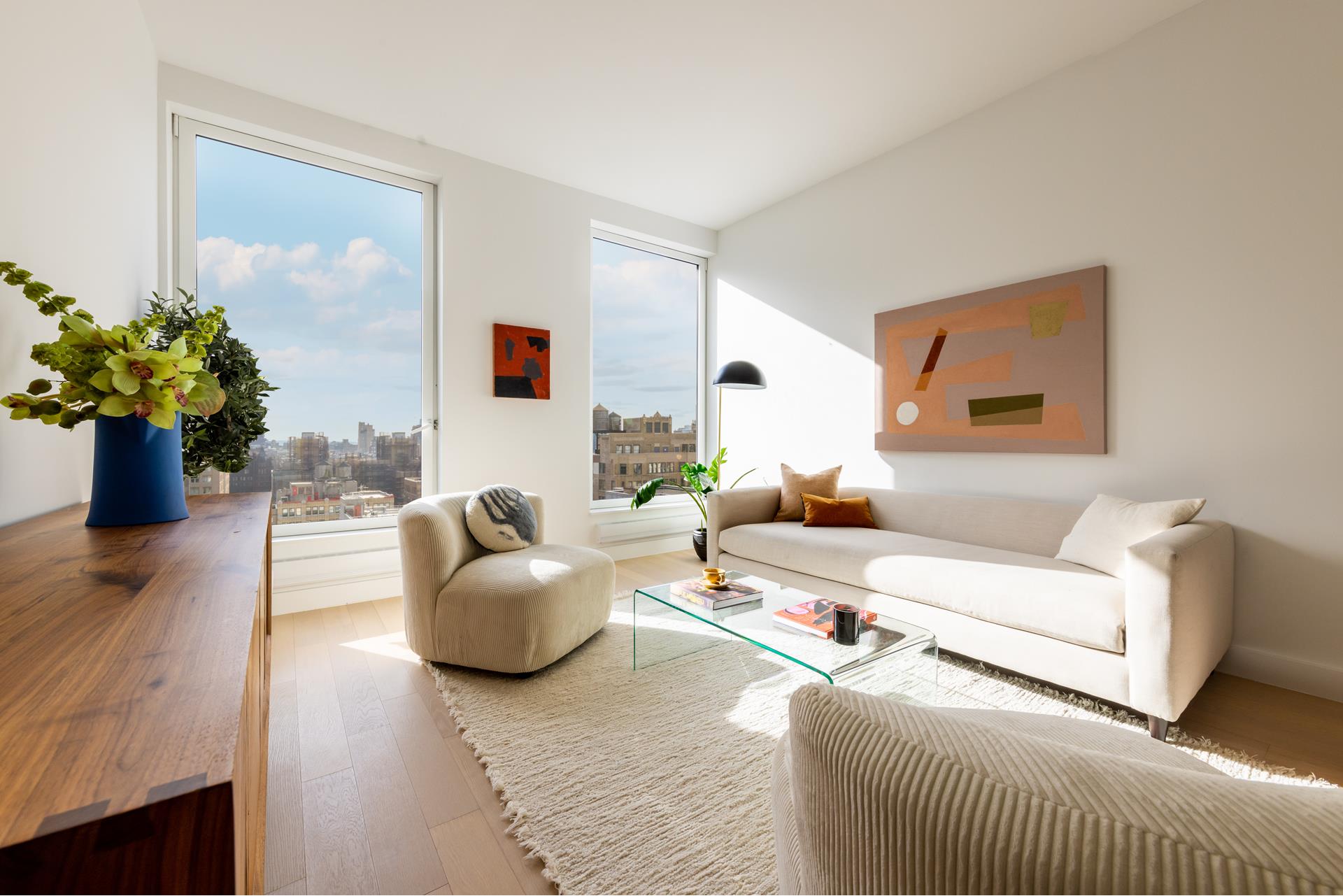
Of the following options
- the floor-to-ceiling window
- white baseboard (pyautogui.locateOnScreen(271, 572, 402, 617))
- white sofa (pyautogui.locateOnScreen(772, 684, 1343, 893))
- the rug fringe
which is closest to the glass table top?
the rug fringe

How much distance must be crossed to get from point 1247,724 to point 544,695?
101 inches

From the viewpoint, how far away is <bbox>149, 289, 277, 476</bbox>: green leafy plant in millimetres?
2283

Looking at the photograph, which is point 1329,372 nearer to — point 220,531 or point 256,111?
point 220,531

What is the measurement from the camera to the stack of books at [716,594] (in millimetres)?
2217

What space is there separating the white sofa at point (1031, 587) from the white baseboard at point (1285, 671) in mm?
94

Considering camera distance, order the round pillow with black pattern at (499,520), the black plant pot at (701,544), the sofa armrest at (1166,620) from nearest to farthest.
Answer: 1. the sofa armrest at (1166,620)
2. the round pillow with black pattern at (499,520)
3. the black plant pot at (701,544)

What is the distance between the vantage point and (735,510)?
3.69 m

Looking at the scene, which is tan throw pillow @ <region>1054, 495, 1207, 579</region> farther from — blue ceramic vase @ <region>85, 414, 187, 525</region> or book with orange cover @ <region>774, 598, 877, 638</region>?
blue ceramic vase @ <region>85, 414, 187, 525</region>

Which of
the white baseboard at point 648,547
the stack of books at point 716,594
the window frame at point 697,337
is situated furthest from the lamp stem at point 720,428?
the stack of books at point 716,594

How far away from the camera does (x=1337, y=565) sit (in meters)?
2.18

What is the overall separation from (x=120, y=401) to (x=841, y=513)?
128 inches

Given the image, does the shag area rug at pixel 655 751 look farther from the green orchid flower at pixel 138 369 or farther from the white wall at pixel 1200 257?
the green orchid flower at pixel 138 369

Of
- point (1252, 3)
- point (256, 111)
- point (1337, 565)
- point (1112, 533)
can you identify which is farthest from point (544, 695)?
point (1252, 3)

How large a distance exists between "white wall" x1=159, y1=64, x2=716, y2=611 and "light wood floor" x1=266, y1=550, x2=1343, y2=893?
712 millimetres
